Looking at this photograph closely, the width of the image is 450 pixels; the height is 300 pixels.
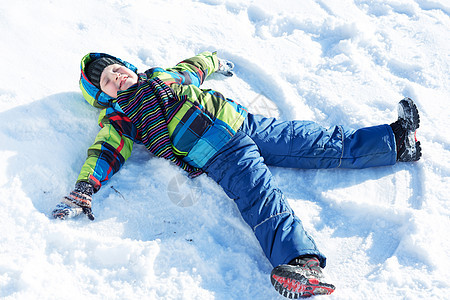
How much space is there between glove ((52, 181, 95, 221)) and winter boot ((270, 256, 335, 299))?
37.9 inches

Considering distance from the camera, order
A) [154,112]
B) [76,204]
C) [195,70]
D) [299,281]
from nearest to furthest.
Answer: [299,281], [76,204], [154,112], [195,70]

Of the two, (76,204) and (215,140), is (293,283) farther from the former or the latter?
(76,204)

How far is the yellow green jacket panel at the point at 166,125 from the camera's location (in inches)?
81.4

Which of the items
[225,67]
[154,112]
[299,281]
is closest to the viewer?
[299,281]

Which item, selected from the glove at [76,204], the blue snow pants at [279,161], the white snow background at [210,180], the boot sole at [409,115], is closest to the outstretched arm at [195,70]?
the white snow background at [210,180]

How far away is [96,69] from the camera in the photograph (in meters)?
2.22

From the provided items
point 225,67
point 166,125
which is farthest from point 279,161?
point 225,67

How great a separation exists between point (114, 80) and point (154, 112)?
31 cm

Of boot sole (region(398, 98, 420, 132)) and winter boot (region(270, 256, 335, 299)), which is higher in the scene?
boot sole (region(398, 98, 420, 132))

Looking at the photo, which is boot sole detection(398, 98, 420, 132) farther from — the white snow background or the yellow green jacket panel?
the yellow green jacket panel

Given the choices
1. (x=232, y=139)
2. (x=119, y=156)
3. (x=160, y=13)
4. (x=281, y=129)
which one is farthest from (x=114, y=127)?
(x=160, y=13)

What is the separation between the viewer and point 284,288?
5.24 ft

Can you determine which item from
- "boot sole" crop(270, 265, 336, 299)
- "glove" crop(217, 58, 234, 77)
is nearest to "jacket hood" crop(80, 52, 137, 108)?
"glove" crop(217, 58, 234, 77)

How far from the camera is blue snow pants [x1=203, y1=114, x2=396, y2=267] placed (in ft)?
5.82
